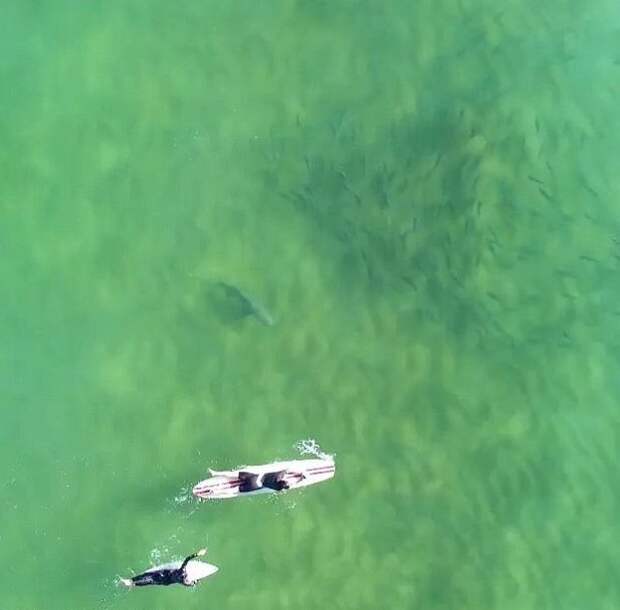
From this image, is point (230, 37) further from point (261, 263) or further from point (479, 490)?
point (479, 490)

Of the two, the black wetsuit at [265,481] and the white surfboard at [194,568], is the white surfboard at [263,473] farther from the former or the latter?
the white surfboard at [194,568]

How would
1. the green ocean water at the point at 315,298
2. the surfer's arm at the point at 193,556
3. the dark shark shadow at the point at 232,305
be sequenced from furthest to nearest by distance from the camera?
the dark shark shadow at the point at 232,305
the green ocean water at the point at 315,298
the surfer's arm at the point at 193,556

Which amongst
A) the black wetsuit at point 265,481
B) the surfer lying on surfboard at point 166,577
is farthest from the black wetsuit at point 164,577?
the black wetsuit at point 265,481

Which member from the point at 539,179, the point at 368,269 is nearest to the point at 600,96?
the point at 539,179

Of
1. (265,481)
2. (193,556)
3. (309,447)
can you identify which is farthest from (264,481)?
(193,556)

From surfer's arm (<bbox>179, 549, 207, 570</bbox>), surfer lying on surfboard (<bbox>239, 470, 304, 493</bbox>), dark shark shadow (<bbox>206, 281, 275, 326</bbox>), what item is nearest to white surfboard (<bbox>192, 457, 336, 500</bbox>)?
surfer lying on surfboard (<bbox>239, 470, 304, 493</bbox>)

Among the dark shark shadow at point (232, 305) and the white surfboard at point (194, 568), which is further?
the dark shark shadow at point (232, 305)

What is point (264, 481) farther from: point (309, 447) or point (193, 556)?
point (193, 556)
